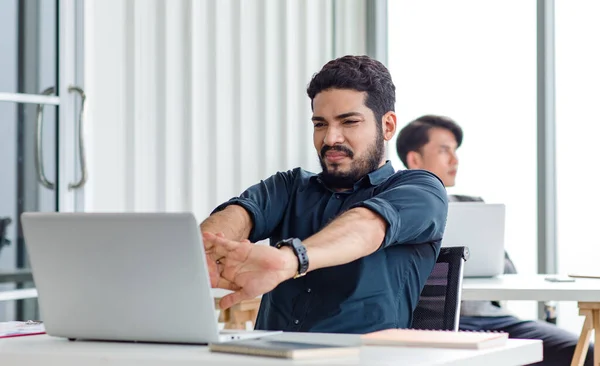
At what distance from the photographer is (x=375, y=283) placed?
7.55ft

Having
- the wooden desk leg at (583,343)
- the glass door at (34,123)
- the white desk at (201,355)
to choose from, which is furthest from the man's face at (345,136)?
the glass door at (34,123)

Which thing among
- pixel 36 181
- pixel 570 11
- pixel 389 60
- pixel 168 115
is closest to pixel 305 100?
pixel 389 60

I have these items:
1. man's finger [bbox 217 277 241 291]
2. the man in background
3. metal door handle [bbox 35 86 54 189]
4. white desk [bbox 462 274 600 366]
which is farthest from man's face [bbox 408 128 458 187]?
man's finger [bbox 217 277 241 291]

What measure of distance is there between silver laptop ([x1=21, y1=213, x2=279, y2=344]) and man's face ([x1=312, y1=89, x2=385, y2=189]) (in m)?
0.77

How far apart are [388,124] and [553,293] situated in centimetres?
115

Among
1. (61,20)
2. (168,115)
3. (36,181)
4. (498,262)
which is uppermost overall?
(61,20)

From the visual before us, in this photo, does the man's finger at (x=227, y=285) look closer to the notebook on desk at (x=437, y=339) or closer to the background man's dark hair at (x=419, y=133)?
the notebook on desk at (x=437, y=339)

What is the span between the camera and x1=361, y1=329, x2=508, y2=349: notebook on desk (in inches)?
62.7

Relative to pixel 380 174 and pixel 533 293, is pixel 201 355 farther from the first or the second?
pixel 533 293

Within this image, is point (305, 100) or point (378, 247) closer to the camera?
point (378, 247)

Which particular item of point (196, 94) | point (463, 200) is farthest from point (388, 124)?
point (196, 94)

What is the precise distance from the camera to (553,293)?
3.39m

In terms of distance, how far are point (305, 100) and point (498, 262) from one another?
2.05 meters

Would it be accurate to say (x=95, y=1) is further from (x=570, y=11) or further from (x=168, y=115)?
(x=570, y=11)
